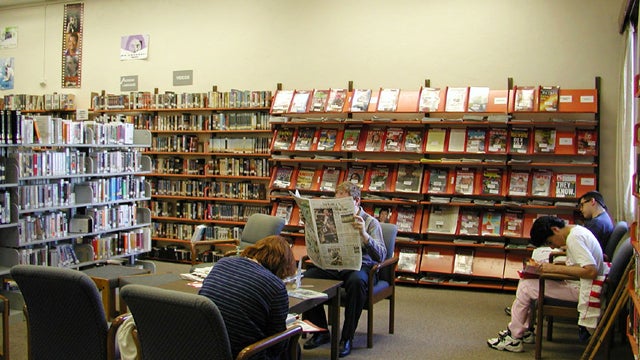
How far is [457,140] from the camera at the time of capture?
23.6 feet

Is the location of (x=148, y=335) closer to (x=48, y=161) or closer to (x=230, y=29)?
(x=48, y=161)

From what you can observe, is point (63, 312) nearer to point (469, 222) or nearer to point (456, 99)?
point (469, 222)

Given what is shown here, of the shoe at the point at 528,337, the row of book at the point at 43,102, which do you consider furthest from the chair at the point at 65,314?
the row of book at the point at 43,102

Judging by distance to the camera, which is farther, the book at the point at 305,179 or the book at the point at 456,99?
the book at the point at 305,179

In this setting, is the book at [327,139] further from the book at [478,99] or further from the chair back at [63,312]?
the chair back at [63,312]

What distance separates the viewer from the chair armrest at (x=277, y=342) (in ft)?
8.40

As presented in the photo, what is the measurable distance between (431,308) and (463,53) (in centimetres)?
335

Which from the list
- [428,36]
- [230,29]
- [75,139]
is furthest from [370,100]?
[75,139]

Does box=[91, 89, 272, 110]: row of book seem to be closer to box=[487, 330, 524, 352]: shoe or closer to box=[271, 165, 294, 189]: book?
box=[271, 165, 294, 189]: book

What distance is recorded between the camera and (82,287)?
2.88 metres

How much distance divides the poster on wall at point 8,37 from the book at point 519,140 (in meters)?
9.06

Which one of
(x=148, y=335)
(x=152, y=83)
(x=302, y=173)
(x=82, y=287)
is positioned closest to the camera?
(x=148, y=335)

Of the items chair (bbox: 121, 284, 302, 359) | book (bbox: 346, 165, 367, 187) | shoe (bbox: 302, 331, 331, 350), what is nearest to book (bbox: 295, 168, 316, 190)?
book (bbox: 346, 165, 367, 187)

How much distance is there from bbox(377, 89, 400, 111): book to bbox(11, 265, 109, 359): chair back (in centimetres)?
504
